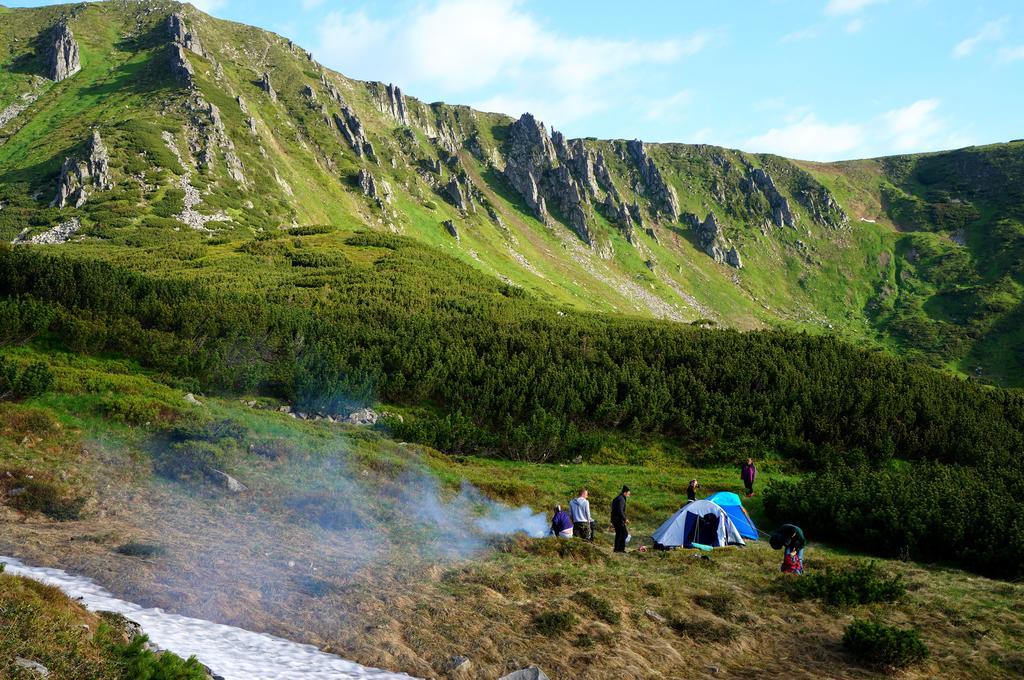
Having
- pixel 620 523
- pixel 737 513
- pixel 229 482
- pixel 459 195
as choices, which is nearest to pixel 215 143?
pixel 459 195

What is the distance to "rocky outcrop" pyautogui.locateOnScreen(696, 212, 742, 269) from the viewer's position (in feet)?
617

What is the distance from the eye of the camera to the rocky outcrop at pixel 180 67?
452 ft

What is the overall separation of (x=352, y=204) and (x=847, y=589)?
137 metres

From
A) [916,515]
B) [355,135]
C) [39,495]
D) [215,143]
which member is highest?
[355,135]

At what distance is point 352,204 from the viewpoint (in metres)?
138

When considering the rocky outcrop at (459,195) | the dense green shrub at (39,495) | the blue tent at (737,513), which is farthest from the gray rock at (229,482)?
the rocky outcrop at (459,195)

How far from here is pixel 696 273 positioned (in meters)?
180

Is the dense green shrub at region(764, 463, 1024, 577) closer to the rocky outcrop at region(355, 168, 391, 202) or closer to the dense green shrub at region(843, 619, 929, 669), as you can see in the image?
the dense green shrub at region(843, 619, 929, 669)

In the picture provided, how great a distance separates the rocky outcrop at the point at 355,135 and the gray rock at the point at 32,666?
167 meters

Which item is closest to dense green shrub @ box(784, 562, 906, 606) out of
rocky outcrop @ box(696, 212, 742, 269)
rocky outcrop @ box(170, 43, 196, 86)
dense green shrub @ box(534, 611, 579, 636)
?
dense green shrub @ box(534, 611, 579, 636)

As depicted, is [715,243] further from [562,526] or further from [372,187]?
[562,526]

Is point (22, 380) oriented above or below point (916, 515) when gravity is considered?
above

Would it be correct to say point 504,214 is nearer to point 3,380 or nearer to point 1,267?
point 1,267

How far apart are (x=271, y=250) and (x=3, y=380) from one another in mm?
66640
